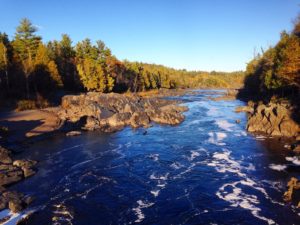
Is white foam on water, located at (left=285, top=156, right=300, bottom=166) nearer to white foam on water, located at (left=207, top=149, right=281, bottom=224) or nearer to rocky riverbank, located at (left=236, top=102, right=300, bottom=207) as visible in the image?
rocky riverbank, located at (left=236, top=102, right=300, bottom=207)

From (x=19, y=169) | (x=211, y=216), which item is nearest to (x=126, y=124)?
(x=19, y=169)

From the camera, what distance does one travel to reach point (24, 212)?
19.5 m

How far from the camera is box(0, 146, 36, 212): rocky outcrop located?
66.1ft

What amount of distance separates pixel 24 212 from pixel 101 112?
35116 millimetres

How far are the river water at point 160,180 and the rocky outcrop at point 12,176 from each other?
843 millimetres

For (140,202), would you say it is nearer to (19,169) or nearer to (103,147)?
(19,169)

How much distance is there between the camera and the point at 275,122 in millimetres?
42531

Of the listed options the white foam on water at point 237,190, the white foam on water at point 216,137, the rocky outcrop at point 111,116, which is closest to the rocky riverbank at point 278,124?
the white foam on water at point 216,137

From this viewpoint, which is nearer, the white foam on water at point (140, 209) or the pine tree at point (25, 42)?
the white foam on water at point (140, 209)

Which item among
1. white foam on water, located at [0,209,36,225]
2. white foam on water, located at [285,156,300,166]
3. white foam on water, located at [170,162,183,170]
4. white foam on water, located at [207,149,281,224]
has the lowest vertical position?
white foam on water, located at [207,149,281,224]

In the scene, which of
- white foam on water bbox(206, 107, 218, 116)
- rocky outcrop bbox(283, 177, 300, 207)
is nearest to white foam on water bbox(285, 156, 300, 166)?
rocky outcrop bbox(283, 177, 300, 207)

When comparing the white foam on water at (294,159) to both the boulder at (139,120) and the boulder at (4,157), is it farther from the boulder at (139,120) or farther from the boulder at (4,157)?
the boulder at (4,157)

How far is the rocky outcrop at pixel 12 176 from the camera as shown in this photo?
2016 cm

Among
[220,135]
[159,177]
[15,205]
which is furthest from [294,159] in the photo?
[15,205]
